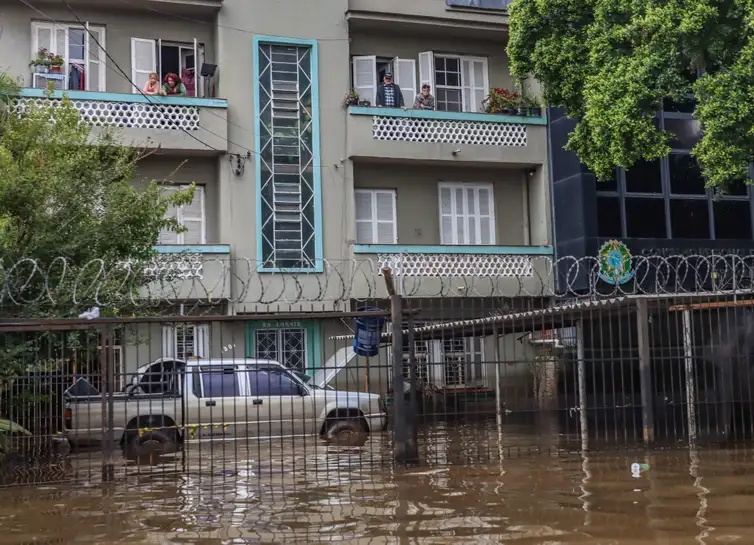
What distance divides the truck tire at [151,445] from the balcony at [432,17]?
1186 centimetres

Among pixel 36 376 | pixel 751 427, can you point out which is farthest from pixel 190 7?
pixel 751 427

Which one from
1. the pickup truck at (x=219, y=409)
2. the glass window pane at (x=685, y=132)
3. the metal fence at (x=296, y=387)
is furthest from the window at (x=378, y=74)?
the pickup truck at (x=219, y=409)

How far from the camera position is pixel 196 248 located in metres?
19.4

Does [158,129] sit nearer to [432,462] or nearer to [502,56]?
[502,56]

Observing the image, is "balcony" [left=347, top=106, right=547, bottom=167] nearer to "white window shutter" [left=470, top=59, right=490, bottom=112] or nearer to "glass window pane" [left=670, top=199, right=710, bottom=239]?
"white window shutter" [left=470, top=59, right=490, bottom=112]

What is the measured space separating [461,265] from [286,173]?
4441mm

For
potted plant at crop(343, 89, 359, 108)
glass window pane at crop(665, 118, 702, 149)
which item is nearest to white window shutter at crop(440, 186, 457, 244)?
potted plant at crop(343, 89, 359, 108)

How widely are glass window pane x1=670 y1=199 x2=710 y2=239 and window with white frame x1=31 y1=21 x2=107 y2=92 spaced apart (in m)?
13.5

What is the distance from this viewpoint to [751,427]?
521 inches

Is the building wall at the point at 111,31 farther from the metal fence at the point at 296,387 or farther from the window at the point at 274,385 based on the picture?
the window at the point at 274,385

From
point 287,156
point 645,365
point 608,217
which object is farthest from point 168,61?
point 645,365

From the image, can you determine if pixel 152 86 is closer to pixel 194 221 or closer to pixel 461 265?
pixel 194 221

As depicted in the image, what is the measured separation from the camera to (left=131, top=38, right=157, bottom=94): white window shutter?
817 inches

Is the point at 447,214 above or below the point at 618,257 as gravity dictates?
above
